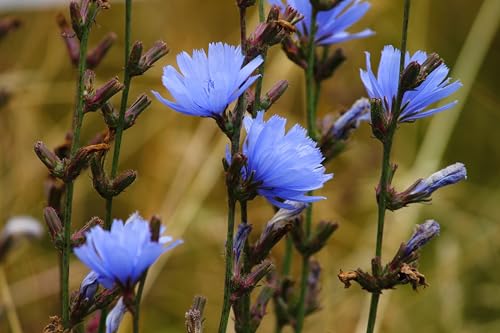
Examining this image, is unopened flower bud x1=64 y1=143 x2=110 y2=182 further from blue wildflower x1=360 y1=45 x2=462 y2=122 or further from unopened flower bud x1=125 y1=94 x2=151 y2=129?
blue wildflower x1=360 y1=45 x2=462 y2=122

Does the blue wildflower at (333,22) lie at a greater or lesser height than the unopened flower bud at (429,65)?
greater

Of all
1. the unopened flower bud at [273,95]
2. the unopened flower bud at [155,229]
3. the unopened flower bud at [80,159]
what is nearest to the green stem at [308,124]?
the unopened flower bud at [273,95]

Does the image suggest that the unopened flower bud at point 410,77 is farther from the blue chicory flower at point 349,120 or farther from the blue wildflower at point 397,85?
the blue chicory flower at point 349,120

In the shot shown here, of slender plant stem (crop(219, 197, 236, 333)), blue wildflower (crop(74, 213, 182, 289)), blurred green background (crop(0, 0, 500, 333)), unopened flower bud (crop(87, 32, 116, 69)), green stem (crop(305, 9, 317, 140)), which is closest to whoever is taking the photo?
blue wildflower (crop(74, 213, 182, 289))

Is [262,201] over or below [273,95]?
over

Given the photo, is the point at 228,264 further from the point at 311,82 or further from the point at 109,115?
the point at 311,82

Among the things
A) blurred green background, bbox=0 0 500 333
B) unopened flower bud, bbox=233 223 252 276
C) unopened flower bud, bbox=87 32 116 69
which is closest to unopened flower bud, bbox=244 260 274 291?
unopened flower bud, bbox=233 223 252 276

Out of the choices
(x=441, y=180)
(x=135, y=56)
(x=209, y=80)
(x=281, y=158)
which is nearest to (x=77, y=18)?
(x=135, y=56)
